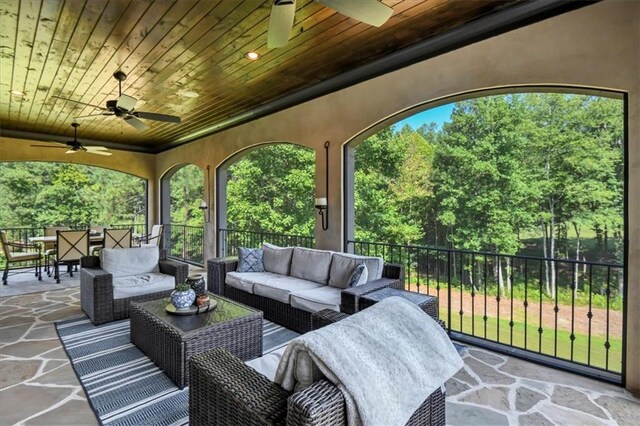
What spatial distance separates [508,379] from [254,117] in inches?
206

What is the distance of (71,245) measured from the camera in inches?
236

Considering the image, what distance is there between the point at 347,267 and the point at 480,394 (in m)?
1.70

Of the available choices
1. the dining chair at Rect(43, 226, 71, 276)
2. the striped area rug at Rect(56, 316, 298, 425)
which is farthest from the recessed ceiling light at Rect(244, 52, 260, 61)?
the dining chair at Rect(43, 226, 71, 276)

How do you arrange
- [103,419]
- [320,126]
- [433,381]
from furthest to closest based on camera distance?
[320,126], [103,419], [433,381]

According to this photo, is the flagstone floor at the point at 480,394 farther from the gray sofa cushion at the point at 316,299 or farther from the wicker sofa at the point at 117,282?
the gray sofa cushion at the point at 316,299

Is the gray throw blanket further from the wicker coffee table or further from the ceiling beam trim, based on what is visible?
the ceiling beam trim

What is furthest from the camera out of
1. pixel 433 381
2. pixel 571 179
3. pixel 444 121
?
pixel 444 121

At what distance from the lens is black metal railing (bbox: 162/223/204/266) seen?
8719 millimetres

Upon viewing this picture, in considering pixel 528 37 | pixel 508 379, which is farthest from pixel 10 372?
pixel 528 37

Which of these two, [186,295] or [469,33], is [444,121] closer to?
[469,33]

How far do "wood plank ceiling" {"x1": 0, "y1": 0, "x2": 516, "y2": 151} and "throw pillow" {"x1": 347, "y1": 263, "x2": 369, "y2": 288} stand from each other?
236 centimetres

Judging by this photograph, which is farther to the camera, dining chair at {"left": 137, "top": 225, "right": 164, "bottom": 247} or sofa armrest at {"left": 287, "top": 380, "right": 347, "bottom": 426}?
dining chair at {"left": 137, "top": 225, "right": 164, "bottom": 247}

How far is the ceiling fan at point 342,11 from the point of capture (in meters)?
2.13

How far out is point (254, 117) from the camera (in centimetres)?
592
